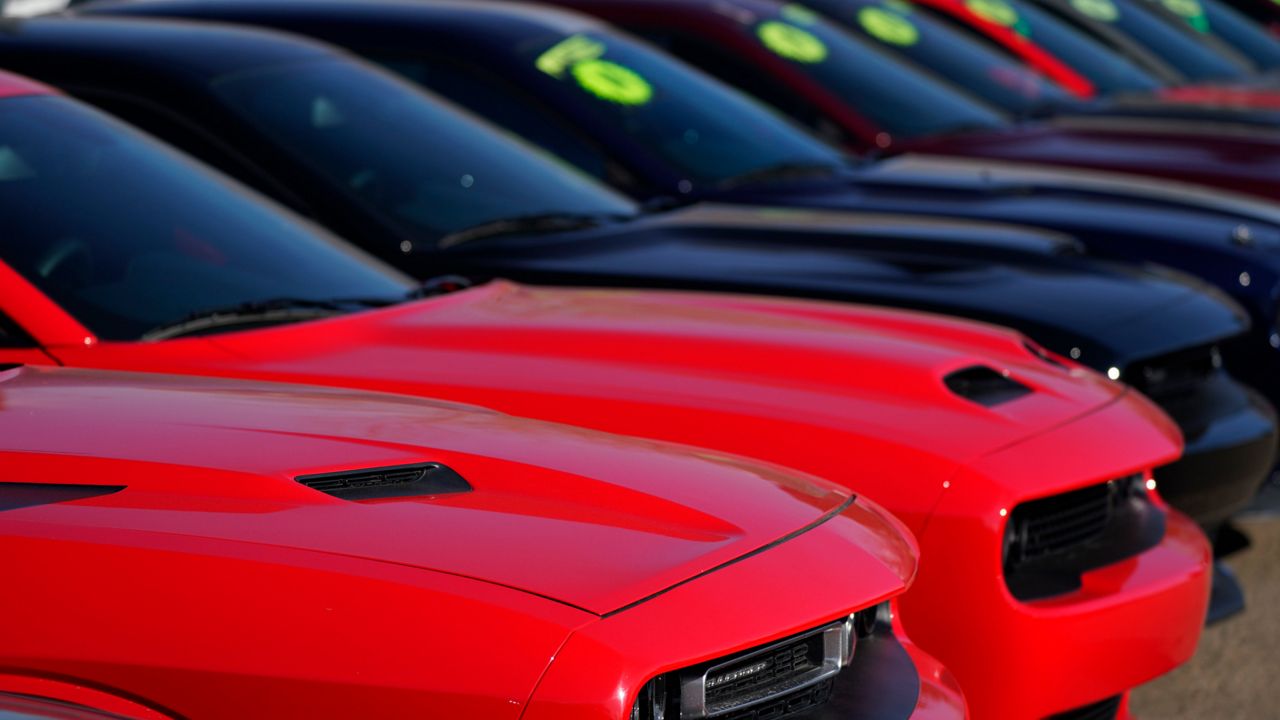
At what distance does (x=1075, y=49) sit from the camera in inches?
447

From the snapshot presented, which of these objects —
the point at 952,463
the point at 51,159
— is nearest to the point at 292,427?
the point at 952,463

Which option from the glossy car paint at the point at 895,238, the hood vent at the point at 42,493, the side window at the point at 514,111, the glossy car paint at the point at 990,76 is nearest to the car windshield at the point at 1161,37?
the glossy car paint at the point at 990,76

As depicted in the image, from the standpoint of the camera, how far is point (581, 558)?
2.18 metres

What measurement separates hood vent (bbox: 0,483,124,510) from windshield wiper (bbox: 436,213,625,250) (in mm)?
2697

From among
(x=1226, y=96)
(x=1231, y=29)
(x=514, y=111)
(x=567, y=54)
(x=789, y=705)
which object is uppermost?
(x=567, y=54)

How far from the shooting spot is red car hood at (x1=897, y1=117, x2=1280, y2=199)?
7.52 meters

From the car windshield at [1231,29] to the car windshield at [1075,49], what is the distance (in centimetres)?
272

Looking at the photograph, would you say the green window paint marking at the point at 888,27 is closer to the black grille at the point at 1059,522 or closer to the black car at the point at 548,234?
the black car at the point at 548,234

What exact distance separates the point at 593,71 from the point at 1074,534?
3.17m

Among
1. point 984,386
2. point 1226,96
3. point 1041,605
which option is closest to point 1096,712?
point 1041,605

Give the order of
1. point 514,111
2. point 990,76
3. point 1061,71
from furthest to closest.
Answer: point 1061,71 < point 990,76 < point 514,111

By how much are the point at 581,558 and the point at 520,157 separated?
3.36m

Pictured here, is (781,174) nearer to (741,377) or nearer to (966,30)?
(741,377)

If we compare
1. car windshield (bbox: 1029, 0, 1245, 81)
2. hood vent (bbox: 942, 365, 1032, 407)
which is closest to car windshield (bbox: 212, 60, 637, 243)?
hood vent (bbox: 942, 365, 1032, 407)
